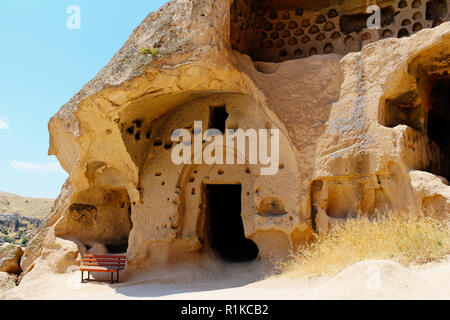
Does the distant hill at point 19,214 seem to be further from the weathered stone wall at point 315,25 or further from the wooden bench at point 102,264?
the weathered stone wall at point 315,25

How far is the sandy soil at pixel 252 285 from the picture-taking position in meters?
3.88

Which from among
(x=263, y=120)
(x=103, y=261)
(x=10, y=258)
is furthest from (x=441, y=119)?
(x=10, y=258)

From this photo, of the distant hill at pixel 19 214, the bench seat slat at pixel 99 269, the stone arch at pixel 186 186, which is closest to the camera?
the stone arch at pixel 186 186

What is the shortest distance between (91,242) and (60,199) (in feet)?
4.59

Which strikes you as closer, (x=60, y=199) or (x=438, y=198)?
(x=438, y=198)

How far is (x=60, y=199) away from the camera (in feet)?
34.2

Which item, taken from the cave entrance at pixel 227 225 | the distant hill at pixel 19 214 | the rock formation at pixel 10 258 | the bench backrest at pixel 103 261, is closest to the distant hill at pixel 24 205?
the distant hill at pixel 19 214

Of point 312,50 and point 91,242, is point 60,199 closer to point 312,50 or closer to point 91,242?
point 91,242

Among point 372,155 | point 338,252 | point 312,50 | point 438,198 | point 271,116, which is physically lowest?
point 338,252

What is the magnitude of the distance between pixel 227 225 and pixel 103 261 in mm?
3297

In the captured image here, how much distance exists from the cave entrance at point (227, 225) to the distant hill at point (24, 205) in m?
37.5

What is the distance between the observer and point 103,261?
28.2ft

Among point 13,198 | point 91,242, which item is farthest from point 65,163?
point 13,198

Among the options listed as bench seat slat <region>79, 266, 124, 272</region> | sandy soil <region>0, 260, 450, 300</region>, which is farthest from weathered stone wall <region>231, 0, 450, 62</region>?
bench seat slat <region>79, 266, 124, 272</region>
